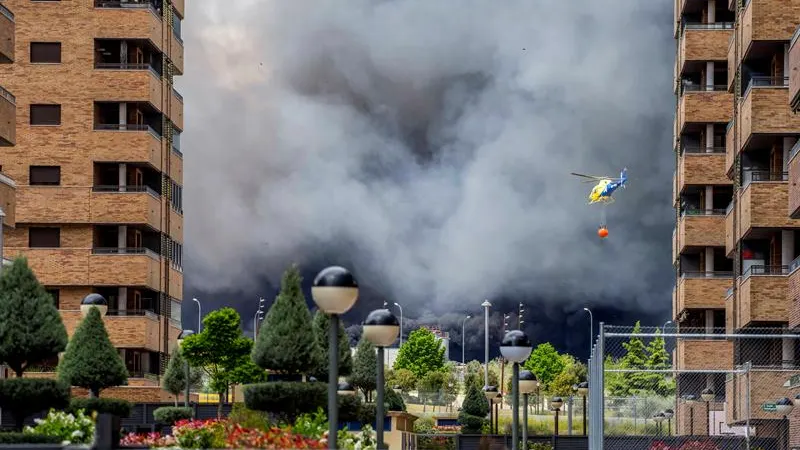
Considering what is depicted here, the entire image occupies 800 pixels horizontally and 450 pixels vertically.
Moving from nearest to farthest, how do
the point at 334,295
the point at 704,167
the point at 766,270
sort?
the point at 334,295 < the point at 766,270 < the point at 704,167

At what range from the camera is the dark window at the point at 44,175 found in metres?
79.1

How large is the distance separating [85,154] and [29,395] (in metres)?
47.8

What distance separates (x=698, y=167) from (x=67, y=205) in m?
29.2

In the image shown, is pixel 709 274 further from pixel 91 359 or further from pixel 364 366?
pixel 91 359

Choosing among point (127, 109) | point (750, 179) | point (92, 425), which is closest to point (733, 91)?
point (750, 179)

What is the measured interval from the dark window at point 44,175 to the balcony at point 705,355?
2981cm

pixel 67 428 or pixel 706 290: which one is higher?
pixel 706 290

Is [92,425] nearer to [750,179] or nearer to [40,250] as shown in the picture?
[750,179]

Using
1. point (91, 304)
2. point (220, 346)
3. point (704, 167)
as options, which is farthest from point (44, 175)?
point (91, 304)

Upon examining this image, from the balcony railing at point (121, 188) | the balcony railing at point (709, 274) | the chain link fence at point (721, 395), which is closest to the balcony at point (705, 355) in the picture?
the chain link fence at point (721, 395)

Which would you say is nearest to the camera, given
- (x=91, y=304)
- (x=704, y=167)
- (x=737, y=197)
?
(x=91, y=304)

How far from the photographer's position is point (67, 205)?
79500mm

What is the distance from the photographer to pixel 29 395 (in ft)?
107

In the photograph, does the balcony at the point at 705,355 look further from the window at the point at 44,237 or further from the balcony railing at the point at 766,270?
the window at the point at 44,237
